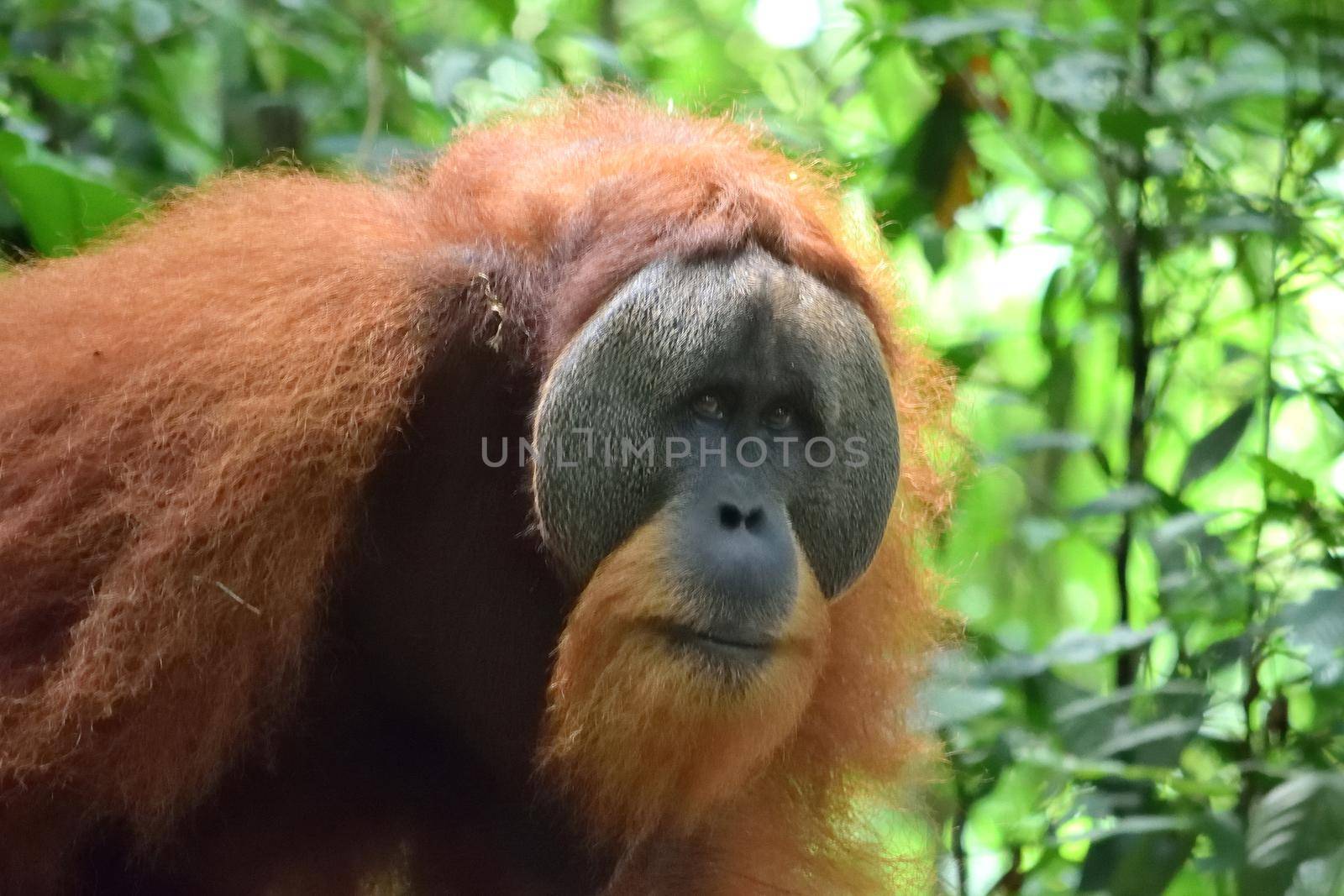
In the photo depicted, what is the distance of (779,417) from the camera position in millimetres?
2432

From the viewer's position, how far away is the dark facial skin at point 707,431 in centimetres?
229

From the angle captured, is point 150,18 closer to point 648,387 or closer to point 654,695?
point 648,387

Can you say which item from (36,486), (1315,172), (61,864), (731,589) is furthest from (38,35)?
(1315,172)

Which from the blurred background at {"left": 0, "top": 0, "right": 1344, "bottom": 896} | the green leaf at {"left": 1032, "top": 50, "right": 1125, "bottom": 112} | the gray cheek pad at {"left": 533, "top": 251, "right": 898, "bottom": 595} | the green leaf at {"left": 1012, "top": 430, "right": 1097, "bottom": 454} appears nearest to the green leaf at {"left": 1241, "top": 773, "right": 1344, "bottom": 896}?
the blurred background at {"left": 0, "top": 0, "right": 1344, "bottom": 896}

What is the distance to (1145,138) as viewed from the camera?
11.4 feet

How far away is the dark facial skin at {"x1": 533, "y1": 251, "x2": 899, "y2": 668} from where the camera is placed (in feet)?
7.50

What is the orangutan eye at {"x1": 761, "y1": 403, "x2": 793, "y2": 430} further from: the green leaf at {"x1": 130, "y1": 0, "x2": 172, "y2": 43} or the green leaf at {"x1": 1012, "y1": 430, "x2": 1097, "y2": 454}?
the green leaf at {"x1": 130, "y1": 0, "x2": 172, "y2": 43}

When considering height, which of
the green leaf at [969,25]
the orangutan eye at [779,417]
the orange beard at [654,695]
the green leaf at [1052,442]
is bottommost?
the orange beard at [654,695]

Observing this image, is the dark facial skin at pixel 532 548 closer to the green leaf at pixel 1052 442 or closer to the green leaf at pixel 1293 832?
the green leaf at pixel 1293 832

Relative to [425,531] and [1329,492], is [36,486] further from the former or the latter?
[1329,492]

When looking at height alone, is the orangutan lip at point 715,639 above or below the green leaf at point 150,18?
below

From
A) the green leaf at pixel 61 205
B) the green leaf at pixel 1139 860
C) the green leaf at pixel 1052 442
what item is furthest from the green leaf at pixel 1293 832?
the green leaf at pixel 61 205

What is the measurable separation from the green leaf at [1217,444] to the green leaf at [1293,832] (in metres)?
0.86

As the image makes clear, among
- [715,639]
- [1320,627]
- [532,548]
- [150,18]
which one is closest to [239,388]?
[532,548]
